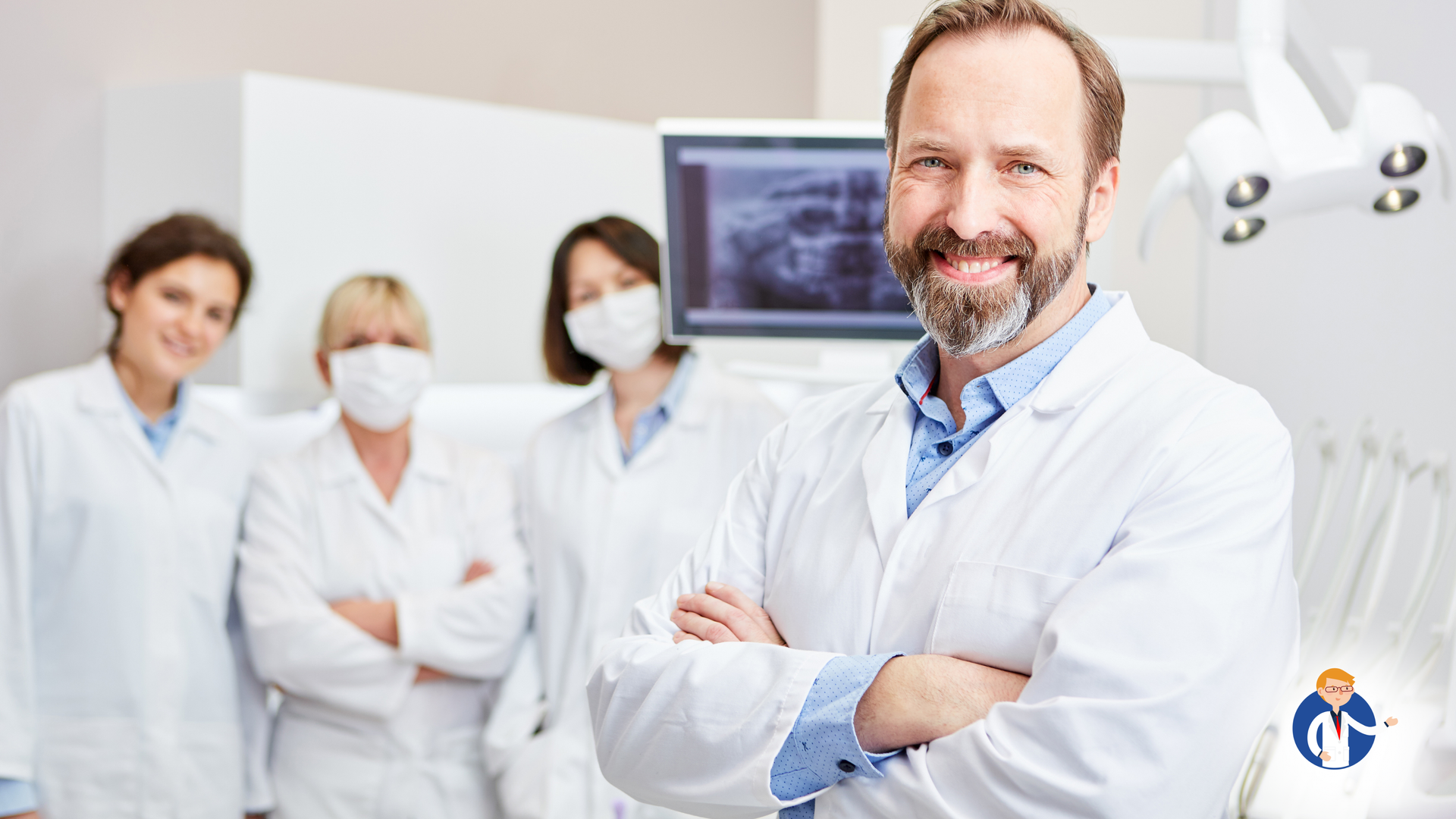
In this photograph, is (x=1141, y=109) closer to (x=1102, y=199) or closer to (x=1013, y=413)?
(x=1102, y=199)

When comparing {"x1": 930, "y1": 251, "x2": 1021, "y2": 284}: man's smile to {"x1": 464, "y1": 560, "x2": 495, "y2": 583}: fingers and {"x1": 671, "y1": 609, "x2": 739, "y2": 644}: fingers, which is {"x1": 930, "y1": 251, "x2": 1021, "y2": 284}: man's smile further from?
{"x1": 464, "y1": 560, "x2": 495, "y2": 583}: fingers

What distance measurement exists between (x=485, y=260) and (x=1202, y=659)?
6.62ft

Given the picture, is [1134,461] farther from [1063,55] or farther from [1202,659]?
[1063,55]

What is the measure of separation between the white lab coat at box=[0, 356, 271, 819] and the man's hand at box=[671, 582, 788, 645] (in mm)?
1300

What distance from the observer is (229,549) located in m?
2.19

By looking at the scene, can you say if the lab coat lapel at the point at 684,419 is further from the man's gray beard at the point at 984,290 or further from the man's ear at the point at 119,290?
the man's gray beard at the point at 984,290

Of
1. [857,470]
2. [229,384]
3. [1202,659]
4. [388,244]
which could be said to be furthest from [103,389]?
[1202,659]

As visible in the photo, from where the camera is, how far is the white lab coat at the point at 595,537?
207cm

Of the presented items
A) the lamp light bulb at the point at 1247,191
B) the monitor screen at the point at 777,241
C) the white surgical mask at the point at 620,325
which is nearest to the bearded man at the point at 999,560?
the lamp light bulb at the point at 1247,191

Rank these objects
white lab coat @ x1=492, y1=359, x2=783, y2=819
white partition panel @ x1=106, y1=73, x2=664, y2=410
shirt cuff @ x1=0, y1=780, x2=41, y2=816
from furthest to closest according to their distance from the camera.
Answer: white partition panel @ x1=106, y1=73, x2=664, y2=410 → white lab coat @ x1=492, y1=359, x2=783, y2=819 → shirt cuff @ x1=0, y1=780, x2=41, y2=816

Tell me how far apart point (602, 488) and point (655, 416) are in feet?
0.59

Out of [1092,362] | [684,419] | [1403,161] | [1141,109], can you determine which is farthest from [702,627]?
[1141,109]

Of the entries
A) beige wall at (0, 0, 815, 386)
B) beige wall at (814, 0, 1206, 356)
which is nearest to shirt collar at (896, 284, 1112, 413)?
beige wall at (814, 0, 1206, 356)

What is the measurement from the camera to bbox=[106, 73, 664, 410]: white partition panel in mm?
2326
